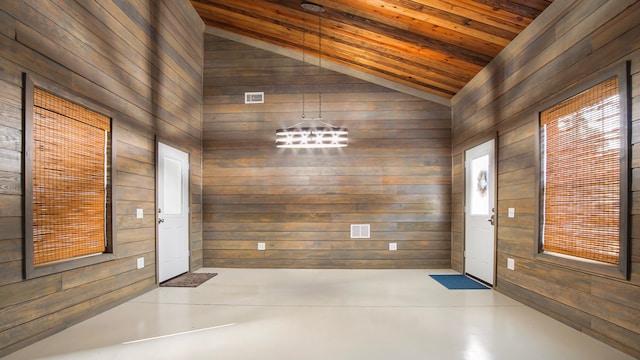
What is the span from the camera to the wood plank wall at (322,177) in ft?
17.4

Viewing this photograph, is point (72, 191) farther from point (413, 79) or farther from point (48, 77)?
point (413, 79)

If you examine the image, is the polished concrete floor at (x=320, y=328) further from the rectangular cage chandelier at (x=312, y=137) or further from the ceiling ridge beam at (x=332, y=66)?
the ceiling ridge beam at (x=332, y=66)

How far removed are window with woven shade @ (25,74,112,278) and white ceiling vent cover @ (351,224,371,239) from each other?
334 centimetres

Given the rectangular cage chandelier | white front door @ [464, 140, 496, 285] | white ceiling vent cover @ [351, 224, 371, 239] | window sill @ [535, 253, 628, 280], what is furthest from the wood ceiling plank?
white ceiling vent cover @ [351, 224, 371, 239]

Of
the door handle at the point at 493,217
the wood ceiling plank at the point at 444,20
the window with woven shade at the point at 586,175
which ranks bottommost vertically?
the door handle at the point at 493,217

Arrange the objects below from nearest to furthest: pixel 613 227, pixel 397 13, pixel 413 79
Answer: pixel 613 227, pixel 397 13, pixel 413 79

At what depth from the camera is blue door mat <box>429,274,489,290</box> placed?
13.4ft

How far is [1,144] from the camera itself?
7.06ft

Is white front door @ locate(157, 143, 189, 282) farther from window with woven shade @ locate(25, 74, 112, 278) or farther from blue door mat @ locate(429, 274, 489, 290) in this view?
blue door mat @ locate(429, 274, 489, 290)

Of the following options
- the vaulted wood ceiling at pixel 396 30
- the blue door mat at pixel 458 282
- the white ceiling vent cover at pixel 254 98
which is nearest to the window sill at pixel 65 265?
the white ceiling vent cover at pixel 254 98

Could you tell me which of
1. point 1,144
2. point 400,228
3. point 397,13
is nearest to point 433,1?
point 397,13

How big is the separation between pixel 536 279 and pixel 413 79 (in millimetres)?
3147

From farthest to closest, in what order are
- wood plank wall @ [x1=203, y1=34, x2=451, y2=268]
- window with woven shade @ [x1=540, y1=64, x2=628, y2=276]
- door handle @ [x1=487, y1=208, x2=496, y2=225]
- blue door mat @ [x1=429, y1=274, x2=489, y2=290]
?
wood plank wall @ [x1=203, y1=34, x2=451, y2=268] < blue door mat @ [x1=429, y1=274, x2=489, y2=290] < door handle @ [x1=487, y1=208, x2=496, y2=225] < window with woven shade @ [x1=540, y1=64, x2=628, y2=276]

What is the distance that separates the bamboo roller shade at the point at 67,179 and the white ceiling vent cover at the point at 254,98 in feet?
8.25
